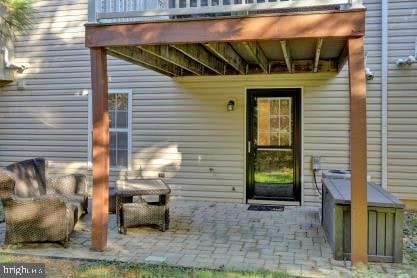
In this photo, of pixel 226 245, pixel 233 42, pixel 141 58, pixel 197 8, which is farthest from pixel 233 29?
pixel 226 245

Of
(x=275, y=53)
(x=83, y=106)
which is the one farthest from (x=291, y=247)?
(x=83, y=106)

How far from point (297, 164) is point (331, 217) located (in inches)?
95.0

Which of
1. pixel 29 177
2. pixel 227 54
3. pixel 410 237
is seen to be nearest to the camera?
pixel 410 237

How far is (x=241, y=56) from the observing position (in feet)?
20.0

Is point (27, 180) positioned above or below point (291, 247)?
above

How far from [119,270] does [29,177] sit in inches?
79.7

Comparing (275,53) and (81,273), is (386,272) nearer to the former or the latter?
(81,273)

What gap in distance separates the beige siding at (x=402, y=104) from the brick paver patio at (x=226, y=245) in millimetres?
1586

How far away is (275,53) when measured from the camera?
19.4 feet

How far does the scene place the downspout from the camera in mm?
6273

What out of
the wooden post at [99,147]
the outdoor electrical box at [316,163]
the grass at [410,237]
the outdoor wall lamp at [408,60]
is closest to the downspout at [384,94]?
the outdoor wall lamp at [408,60]

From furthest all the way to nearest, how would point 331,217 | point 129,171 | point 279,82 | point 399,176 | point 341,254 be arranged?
point 129,171 < point 279,82 < point 399,176 < point 331,217 < point 341,254

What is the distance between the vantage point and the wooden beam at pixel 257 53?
4.78m

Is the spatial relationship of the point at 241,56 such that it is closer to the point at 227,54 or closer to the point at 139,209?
the point at 227,54
